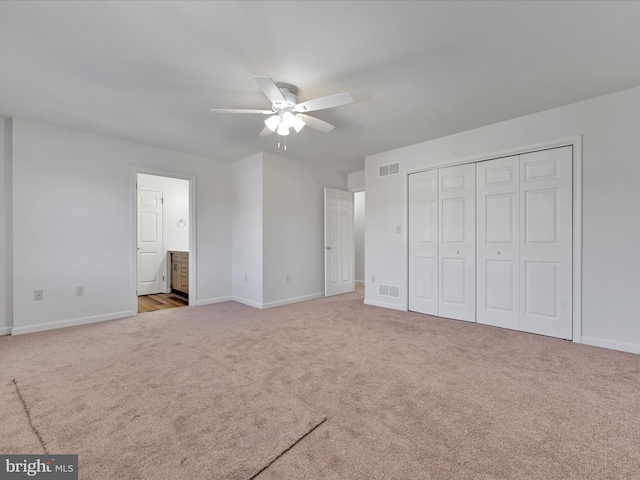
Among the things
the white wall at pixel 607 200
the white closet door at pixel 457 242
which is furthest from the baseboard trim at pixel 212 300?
the white wall at pixel 607 200

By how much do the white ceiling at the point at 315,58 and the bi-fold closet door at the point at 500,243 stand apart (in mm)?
727

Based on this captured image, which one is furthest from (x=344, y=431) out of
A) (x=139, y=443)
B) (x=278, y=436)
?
(x=139, y=443)

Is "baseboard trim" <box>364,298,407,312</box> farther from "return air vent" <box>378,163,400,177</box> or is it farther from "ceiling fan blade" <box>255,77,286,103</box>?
"ceiling fan blade" <box>255,77,286,103</box>

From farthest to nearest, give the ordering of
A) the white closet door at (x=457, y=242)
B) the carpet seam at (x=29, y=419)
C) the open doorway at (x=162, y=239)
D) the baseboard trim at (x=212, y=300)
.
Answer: the open doorway at (x=162, y=239) < the baseboard trim at (x=212, y=300) < the white closet door at (x=457, y=242) < the carpet seam at (x=29, y=419)

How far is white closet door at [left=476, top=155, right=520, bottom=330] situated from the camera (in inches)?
137

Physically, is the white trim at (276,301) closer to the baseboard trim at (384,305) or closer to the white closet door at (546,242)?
the baseboard trim at (384,305)

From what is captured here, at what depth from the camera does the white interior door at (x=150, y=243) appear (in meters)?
5.85

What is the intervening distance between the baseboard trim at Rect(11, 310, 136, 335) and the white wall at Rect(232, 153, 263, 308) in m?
1.67

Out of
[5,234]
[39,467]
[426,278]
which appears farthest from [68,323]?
[426,278]

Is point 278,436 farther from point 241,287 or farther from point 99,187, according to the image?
point 99,187

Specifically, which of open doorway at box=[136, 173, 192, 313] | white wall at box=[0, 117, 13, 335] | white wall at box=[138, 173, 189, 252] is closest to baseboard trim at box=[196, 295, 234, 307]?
open doorway at box=[136, 173, 192, 313]

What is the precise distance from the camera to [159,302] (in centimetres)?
524

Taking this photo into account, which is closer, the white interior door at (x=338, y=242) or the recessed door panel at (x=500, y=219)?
the recessed door panel at (x=500, y=219)

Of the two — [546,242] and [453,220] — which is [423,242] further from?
[546,242]
